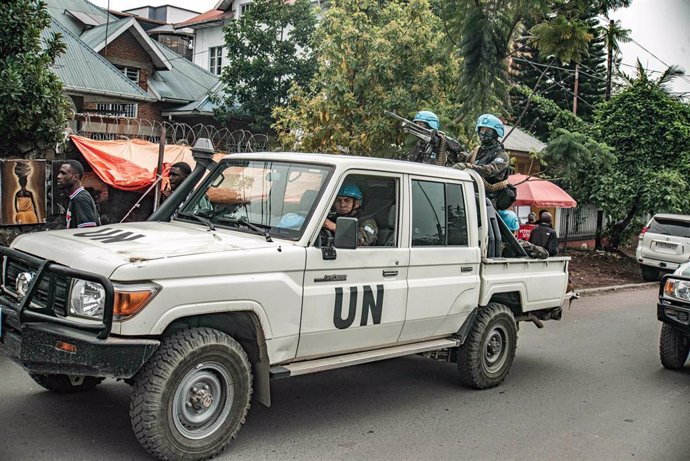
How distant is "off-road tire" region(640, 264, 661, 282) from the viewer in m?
16.5

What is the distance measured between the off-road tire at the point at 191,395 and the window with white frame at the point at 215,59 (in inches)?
1293

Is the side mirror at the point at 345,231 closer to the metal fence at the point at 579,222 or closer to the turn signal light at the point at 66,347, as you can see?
the turn signal light at the point at 66,347

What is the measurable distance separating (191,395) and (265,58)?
19392 mm

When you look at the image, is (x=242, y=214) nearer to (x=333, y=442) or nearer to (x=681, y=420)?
(x=333, y=442)

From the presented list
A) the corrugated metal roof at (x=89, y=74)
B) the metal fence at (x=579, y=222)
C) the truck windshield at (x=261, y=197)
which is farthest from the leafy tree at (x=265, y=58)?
the truck windshield at (x=261, y=197)

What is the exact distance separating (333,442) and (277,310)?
3.71 feet

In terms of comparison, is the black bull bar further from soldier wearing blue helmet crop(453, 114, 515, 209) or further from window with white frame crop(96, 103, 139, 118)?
window with white frame crop(96, 103, 139, 118)

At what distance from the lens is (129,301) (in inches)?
161

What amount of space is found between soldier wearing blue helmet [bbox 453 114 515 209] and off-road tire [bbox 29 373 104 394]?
4309mm

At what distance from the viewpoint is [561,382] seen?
23.6 ft

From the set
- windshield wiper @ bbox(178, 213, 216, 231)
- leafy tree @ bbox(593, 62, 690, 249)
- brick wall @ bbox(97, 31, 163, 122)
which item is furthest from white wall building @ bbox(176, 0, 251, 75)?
windshield wiper @ bbox(178, 213, 216, 231)

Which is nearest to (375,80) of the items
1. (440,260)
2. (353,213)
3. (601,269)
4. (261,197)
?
(440,260)

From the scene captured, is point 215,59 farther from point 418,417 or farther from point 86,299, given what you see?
point 86,299

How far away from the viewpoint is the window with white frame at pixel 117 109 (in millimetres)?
20483
